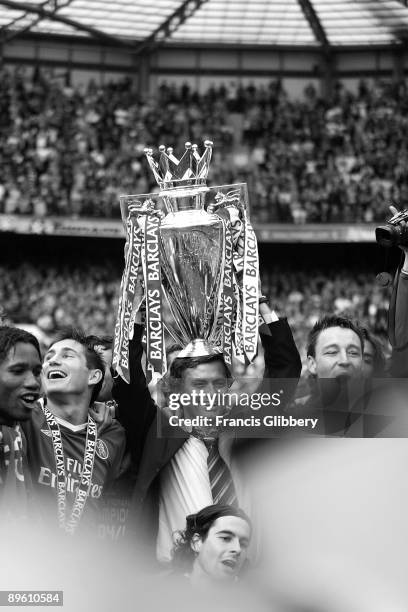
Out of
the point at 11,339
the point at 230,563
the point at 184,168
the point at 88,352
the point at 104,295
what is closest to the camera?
the point at 230,563

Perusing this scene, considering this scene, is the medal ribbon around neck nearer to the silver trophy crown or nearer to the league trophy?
the league trophy

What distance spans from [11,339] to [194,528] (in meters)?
0.96

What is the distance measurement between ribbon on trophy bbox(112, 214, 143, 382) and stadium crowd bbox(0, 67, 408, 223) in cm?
2001

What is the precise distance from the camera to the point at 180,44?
1149 inches

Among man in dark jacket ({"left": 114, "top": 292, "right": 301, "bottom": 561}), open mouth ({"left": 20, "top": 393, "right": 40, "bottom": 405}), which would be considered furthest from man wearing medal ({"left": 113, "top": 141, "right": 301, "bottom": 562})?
open mouth ({"left": 20, "top": 393, "right": 40, "bottom": 405})

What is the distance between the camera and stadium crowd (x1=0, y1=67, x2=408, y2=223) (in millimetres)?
24203

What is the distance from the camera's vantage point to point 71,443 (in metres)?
3.24

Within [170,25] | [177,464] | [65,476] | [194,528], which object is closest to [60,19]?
[170,25]

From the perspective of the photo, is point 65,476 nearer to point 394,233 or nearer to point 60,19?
point 394,233

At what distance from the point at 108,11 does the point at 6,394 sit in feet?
81.7

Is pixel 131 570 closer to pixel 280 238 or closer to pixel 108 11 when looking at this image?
pixel 280 238

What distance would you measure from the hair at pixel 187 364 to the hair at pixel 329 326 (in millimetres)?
489

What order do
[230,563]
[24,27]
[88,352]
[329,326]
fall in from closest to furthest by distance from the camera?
[230,563]
[88,352]
[329,326]
[24,27]

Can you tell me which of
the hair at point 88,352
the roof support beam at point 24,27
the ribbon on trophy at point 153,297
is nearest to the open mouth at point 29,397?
the hair at point 88,352
